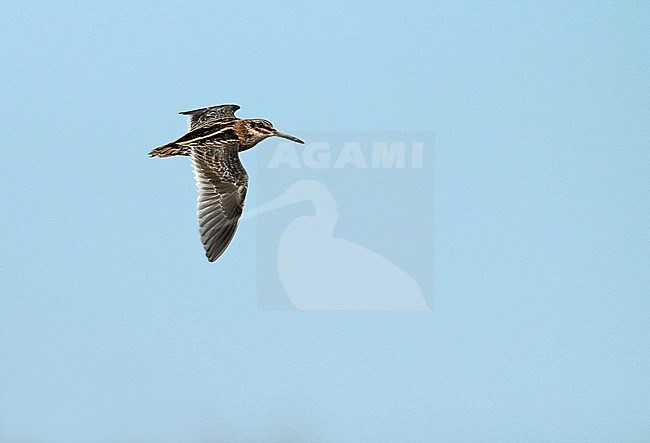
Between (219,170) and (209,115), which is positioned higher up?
(209,115)

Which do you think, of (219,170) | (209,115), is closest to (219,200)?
(219,170)

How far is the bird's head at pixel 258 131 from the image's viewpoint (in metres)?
3.31

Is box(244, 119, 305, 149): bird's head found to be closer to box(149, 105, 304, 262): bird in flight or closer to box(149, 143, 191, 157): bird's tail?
box(149, 105, 304, 262): bird in flight

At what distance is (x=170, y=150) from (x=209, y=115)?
0.59 ft

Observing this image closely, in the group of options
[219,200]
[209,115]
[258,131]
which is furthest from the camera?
[209,115]

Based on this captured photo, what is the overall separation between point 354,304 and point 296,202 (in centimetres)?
36

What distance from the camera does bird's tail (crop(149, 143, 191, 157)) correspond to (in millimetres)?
3285

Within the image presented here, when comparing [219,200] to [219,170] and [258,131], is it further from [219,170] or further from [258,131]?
[258,131]

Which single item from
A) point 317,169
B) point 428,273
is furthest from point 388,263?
point 317,169

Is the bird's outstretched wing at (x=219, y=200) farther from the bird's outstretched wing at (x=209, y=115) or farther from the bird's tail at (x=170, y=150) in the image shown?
the bird's outstretched wing at (x=209, y=115)

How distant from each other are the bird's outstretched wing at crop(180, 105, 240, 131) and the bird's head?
10 cm

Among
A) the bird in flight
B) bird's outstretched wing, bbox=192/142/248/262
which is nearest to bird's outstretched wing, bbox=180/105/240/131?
the bird in flight

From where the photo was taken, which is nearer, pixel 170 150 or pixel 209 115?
pixel 170 150

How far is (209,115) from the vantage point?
3436 millimetres
